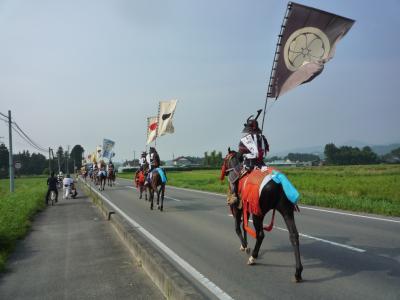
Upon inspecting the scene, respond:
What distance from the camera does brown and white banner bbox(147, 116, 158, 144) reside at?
82.2 ft

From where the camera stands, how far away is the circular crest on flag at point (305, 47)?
28.3ft

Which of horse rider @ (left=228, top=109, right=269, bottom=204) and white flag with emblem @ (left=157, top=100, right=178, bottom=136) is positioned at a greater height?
white flag with emblem @ (left=157, top=100, right=178, bottom=136)

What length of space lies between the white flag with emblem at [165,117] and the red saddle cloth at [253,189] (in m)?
15.0

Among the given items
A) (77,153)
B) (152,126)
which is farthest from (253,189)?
(77,153)

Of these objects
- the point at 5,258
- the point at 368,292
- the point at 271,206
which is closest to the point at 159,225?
the point at 5,258

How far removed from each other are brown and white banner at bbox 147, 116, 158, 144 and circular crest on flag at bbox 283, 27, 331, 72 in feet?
53.0

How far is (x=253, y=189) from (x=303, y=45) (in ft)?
11.5

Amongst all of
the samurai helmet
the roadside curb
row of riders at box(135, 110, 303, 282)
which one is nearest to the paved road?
row of riders at box(135, 110, 303, 282)

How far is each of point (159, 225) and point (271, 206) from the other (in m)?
6.69

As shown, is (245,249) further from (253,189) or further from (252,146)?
(252,146)

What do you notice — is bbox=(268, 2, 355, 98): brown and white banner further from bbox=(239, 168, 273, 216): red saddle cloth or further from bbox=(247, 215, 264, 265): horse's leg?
bbox=(247, 215, 264, 265): horse's leg

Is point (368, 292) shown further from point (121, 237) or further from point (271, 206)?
point (121, 237)

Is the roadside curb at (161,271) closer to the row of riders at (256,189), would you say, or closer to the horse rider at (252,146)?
the row of riders at (256,189)

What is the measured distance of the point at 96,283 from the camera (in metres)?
6.88
